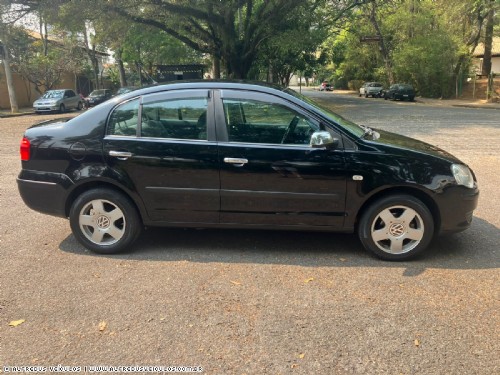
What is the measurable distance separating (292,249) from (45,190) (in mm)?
2660

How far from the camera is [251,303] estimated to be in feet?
11.3

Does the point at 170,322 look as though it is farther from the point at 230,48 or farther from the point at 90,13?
the point at 230,48

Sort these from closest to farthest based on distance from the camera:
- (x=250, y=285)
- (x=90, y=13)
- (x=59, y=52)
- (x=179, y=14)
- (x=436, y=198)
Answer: (x=250, y=285) → (x=436, y=198) → (x=90, y=13) → (x=179, y=14) → (x=59, y=52)

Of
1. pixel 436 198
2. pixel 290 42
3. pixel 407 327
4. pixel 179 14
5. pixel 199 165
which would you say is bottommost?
pixel 407 327

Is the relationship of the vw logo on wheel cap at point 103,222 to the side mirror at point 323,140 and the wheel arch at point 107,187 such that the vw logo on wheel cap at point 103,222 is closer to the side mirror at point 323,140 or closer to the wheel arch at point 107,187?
the wheel arch at point 107,187

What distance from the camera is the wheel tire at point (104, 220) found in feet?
14.3

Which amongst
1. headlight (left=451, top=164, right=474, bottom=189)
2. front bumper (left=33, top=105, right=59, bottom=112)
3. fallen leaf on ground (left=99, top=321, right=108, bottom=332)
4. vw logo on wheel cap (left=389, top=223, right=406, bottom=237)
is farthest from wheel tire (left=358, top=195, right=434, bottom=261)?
front bumper (left=33, top=105, right=59, bottom=112)

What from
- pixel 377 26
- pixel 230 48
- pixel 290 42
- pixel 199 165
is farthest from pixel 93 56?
pixel 199 165

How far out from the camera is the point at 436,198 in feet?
13.4

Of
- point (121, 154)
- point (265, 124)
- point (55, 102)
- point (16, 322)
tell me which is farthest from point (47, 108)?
point (16, 322)

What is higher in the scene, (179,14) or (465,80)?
(179,14)

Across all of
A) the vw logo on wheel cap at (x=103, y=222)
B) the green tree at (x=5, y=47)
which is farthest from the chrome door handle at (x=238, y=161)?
the green tree at (x=5, y=47)

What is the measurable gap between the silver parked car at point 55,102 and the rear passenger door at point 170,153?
24.4 meters

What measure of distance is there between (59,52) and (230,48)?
18239 millimetres
